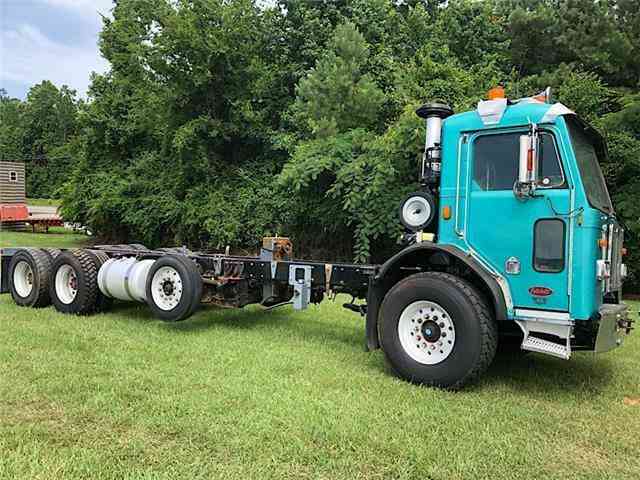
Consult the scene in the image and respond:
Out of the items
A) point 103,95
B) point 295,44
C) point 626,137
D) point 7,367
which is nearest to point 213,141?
point 295,44

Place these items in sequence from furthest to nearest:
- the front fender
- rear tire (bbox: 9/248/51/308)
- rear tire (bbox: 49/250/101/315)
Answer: rear tire (bbox: 9/248/51/308) < rear tire (bbox: 49/250/101/315) < the front fender

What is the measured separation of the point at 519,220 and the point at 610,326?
1.16 metres

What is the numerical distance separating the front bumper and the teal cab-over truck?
A: 0.02 m

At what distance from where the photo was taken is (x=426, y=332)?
4785mm

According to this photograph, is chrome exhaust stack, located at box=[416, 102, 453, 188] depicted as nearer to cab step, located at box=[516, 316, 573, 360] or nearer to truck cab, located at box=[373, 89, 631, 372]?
truck cab, located at box=[373, 89, 631, 372]

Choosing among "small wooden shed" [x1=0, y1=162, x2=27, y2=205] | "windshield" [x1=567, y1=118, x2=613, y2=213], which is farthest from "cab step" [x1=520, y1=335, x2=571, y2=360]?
"small wooden shed" [x1=0, y1=162, x2=27, y2=205]

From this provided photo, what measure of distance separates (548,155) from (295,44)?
15125 millimetres

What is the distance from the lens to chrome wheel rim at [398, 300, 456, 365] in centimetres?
466

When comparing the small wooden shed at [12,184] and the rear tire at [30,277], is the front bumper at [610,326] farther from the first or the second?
the small wooden shed at [12,184]

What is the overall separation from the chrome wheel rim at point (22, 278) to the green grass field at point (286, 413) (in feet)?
5.71

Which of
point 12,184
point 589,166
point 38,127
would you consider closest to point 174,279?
point 589,166

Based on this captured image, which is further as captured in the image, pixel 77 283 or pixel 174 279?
pixel 77 283

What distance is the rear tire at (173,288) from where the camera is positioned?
610cm

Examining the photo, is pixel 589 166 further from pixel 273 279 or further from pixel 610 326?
pixel 273 279
